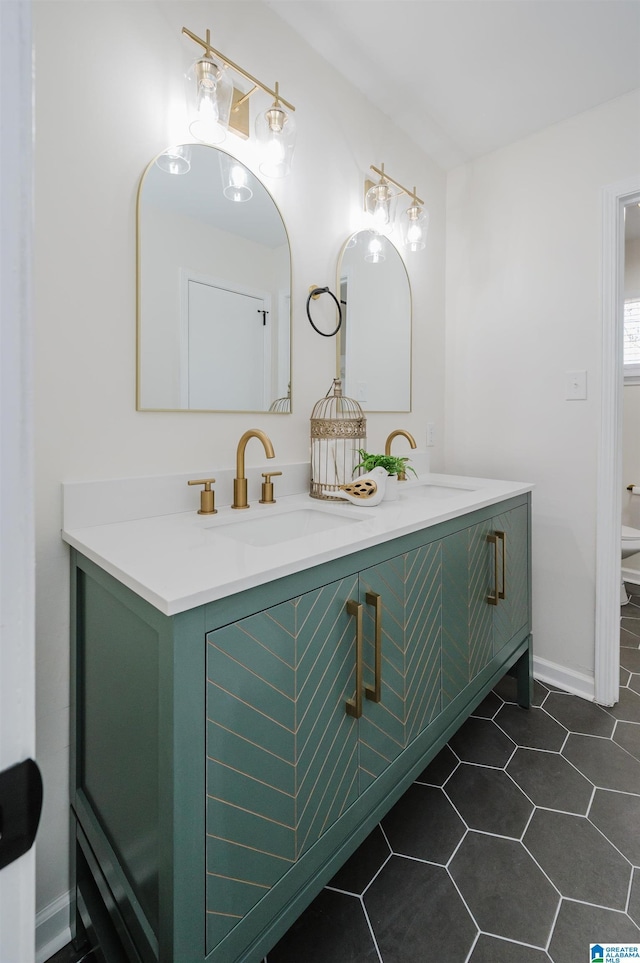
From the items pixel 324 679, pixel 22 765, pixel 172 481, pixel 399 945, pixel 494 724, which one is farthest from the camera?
pixel 494 724

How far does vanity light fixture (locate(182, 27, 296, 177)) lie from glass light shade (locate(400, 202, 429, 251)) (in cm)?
72

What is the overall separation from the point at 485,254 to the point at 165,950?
2.58 metres

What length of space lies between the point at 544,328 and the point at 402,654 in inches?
64.6

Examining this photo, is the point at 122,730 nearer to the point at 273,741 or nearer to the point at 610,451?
the point at 273,741

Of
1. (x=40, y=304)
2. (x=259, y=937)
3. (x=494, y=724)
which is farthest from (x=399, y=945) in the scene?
(x=40, y=304)

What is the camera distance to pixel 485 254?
7.36 feet

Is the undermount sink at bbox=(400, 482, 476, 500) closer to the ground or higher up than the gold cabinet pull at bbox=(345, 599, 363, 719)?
higher up

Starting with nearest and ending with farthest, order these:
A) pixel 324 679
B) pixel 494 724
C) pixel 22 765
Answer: pixel 22 765 → pixel 324 679 → pixel 494 724

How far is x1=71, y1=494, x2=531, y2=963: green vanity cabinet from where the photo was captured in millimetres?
705

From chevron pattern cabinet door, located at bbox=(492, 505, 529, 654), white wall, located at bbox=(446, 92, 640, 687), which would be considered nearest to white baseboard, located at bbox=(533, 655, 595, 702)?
white wall, located at bbox=(446, 92, 640, 687)

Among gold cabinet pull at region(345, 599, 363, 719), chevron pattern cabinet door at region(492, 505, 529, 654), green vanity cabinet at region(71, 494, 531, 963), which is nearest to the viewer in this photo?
green vanity cabinet at region(71, 494, 531, 963)

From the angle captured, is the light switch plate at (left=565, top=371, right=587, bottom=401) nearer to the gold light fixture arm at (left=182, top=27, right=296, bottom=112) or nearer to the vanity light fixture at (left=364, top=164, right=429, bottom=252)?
the vanity light fixture at (left=364, top=164, right=429, bottom=252)

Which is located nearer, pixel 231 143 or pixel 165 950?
pixel 165 950

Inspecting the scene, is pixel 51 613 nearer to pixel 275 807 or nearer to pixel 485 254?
pixel 275 807
